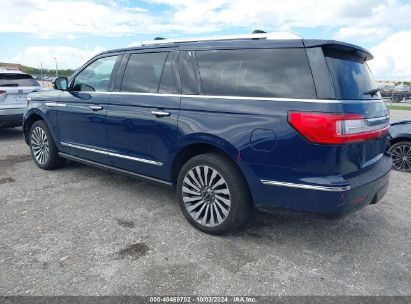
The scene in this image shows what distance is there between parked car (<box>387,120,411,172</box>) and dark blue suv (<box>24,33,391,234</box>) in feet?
A: 10.1

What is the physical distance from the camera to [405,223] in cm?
406

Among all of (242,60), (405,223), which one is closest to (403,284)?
(405,223)

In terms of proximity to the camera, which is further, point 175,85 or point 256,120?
point 175,85

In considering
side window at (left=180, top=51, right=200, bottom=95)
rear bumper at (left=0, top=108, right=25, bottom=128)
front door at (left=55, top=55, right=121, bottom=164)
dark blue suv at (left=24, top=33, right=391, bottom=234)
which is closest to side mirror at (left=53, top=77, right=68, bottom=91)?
front door at (left=55, top=55, right=121, bottom=164)

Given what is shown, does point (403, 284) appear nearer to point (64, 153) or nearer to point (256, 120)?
point (256, 120)

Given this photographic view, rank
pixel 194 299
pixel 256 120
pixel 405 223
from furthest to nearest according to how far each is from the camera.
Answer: pixel 405 223 → pixel 256 120 → pixel 194 299

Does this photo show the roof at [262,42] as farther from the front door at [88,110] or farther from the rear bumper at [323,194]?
the rear bumper at [323,194]

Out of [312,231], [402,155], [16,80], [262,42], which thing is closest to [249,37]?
[262,42]

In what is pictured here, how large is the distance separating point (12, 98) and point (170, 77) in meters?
5.97

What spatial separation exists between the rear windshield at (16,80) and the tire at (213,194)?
6.53 metres

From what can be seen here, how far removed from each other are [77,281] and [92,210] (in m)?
1.46

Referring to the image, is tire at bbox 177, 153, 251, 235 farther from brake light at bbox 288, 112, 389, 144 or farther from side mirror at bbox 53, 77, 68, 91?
side mirror at bbox 53, 77, 68, 91

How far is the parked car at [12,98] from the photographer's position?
26.5ft

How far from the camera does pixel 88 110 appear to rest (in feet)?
15.3
